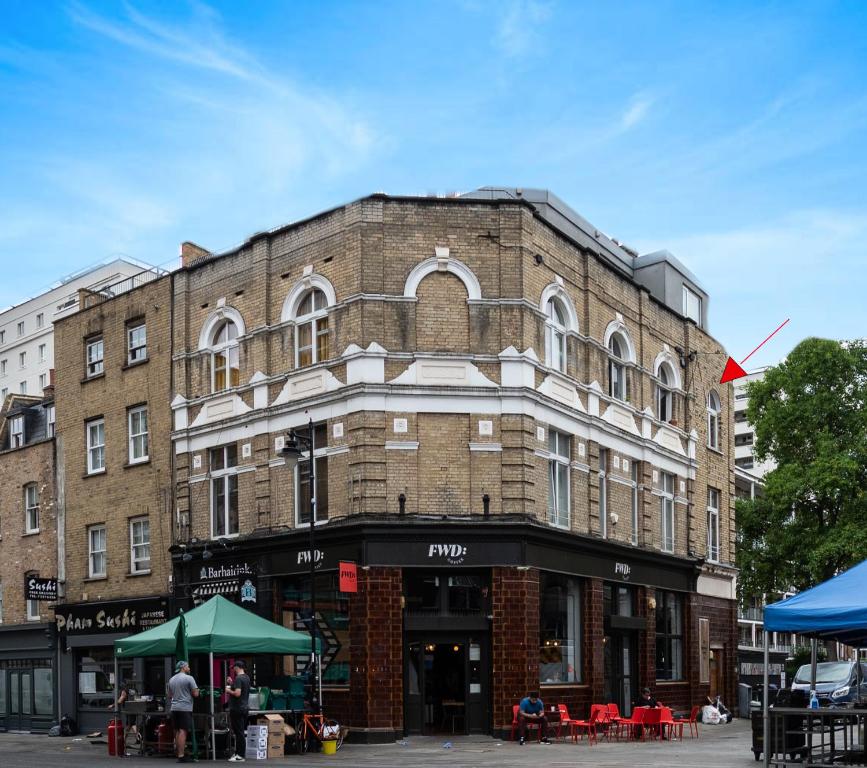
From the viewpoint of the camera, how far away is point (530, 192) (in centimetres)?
3278

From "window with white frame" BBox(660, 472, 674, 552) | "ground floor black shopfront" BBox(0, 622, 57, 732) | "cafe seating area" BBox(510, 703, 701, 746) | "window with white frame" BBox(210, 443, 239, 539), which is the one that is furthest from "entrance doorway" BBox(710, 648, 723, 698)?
"ground floor black shopfront" BBox(0, 622, 57, 732)

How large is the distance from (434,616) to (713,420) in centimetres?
1568

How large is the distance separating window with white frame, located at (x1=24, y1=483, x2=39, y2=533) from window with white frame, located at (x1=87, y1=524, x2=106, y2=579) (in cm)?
294

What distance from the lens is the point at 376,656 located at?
24859mm

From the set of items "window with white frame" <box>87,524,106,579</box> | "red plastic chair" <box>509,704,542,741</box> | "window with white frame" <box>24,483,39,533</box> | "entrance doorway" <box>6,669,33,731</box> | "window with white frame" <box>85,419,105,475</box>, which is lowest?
"entrance doorway" <box>6,669,33,731</box>

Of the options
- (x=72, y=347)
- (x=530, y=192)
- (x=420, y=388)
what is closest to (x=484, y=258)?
(x=420, y=388)

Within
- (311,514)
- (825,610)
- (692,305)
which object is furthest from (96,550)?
(825,610)

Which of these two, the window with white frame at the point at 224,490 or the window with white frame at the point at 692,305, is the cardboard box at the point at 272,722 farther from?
the window with white frame at the point at 692,305

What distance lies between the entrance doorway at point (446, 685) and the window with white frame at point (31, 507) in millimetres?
15285

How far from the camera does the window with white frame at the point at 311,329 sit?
27547 millimetres

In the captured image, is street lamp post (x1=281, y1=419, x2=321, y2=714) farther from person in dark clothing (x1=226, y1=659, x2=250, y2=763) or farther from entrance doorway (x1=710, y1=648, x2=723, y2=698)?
entrance doorway (x1=710, y1=648, x2=723, y2=698)

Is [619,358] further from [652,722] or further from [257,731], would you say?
[257,731]

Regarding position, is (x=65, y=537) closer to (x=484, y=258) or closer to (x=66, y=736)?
(x=66, y=736)

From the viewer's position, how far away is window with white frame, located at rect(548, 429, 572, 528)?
91.1 ft
